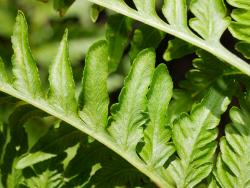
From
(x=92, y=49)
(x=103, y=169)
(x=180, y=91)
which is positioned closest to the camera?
(x=92, y=49)

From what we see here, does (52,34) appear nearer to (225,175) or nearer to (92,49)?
(92,49)

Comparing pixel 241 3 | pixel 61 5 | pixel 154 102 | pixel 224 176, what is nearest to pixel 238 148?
pixel 224 176

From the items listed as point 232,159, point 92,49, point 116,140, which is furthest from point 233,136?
point 92,49

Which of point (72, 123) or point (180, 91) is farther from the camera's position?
point (180, 91)

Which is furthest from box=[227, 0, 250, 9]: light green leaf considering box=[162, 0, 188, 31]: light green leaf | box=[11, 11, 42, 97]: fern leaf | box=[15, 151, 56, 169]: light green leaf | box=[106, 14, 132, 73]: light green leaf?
box=[15, 151, 56, 169]: light green leaf

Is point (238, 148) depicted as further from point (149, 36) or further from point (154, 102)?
point (149, 36)

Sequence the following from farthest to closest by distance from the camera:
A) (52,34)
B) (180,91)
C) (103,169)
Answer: (52,34)
(180,91)
(103,169)

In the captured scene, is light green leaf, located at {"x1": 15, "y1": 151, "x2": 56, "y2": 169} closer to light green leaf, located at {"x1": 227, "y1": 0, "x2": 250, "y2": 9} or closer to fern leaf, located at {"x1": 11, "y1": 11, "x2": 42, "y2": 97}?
fern leaf, located at {"x1": 11, "y1": 11, "x2": 42, "y2": 97}
